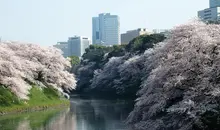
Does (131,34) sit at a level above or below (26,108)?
above

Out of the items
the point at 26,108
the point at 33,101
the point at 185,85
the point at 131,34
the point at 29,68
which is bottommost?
the point at 26,108

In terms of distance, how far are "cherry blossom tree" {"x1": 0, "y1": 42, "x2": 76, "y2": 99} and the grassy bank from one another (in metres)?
0.75

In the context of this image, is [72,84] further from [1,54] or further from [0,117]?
[0,117]

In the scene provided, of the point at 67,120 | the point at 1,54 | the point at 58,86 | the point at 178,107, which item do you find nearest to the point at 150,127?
the point at 178,107

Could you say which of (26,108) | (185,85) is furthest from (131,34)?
(185,85)

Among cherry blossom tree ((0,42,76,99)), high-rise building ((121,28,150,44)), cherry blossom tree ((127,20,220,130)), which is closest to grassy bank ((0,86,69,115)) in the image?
cherry blossom tree ((0,42,76,99))

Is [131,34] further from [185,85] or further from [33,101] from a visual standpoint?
[185,85]

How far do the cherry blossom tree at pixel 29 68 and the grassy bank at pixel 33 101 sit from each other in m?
0.75

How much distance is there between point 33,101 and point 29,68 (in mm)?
5164

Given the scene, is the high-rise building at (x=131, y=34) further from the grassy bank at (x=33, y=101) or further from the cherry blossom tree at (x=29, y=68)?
the grassy bank at (x=33, y=101)

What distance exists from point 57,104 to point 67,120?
1560 cm

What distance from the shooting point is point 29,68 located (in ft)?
162

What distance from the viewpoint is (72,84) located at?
5881 cm

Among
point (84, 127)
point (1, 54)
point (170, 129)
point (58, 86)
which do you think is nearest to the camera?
point (170, 129)
